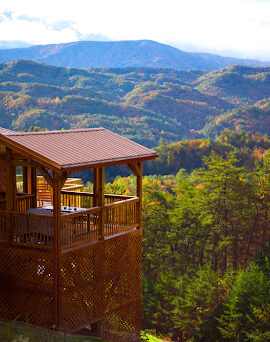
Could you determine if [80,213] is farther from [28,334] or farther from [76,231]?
[28,334]

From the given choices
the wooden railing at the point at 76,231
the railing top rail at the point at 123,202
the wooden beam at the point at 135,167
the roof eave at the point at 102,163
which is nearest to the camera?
the roof eave at the point at 102,163

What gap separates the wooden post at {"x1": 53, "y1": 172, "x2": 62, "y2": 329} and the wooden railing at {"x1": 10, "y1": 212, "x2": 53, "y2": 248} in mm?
243

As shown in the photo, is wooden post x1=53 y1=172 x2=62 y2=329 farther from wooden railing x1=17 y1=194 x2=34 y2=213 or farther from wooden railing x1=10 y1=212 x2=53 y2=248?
wooden railing x1=17 y1=194 x2=34 y2=213

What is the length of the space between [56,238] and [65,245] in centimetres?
43

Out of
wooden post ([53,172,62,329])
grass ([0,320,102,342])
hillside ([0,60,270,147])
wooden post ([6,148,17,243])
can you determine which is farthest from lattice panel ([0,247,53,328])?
hillside ([0,60,270,147])

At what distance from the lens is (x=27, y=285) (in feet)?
37.3

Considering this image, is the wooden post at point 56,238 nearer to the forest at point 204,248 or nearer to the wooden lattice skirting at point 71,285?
the wooden lattice skirting at point 71,285

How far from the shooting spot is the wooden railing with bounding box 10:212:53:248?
36.0 feet

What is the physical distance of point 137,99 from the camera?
489 feet

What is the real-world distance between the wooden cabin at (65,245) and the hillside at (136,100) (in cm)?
9530

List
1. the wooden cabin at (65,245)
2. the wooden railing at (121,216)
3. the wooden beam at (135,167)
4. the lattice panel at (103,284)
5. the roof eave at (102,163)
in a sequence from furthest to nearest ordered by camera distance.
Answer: the wooden beam at (135,167)
the wooden railing at (121,216)
the lattice panel at (103,284)
the wooden cabin at (65,245)
the roof eave at (102,163)

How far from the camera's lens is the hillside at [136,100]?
120m

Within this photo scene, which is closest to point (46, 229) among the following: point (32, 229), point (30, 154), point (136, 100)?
point (32, 229)

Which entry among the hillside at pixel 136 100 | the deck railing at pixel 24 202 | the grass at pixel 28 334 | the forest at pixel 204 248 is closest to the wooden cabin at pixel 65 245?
the grass at pixel 28 334
